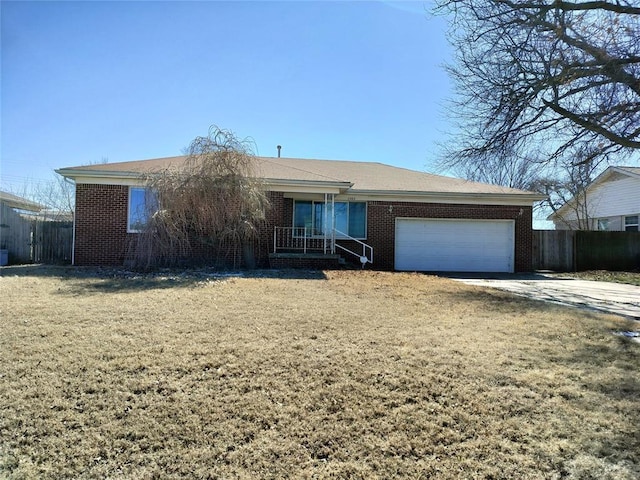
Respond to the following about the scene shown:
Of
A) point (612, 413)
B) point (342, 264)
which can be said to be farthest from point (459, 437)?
point (342, 264)

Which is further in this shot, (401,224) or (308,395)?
(401,224)

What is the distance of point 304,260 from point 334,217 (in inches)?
95.7

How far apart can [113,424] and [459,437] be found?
8.24 feet

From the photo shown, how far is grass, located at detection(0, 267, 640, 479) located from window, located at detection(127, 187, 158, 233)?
5130 millimetres

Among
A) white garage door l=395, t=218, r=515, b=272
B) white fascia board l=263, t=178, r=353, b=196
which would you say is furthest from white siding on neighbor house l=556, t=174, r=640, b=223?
white fascia board l=263, t=178, r=353, b=196

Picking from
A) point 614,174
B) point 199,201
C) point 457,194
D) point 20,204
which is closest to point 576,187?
point 614,174

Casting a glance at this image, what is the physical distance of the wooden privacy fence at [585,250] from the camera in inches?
667

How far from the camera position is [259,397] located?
326 cm

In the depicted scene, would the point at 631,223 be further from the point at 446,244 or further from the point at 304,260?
the point at 304,260

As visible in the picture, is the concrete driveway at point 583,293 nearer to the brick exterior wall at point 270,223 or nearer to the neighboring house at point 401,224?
the neighboring house at point 401,224

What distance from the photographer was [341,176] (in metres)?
15.7

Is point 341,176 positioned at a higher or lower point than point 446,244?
higher

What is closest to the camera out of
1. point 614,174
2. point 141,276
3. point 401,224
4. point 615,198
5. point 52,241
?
point 141,276

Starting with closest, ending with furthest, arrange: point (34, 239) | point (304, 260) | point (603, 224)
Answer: point (304, 260)
point (34, 239)
point (603, 224)
